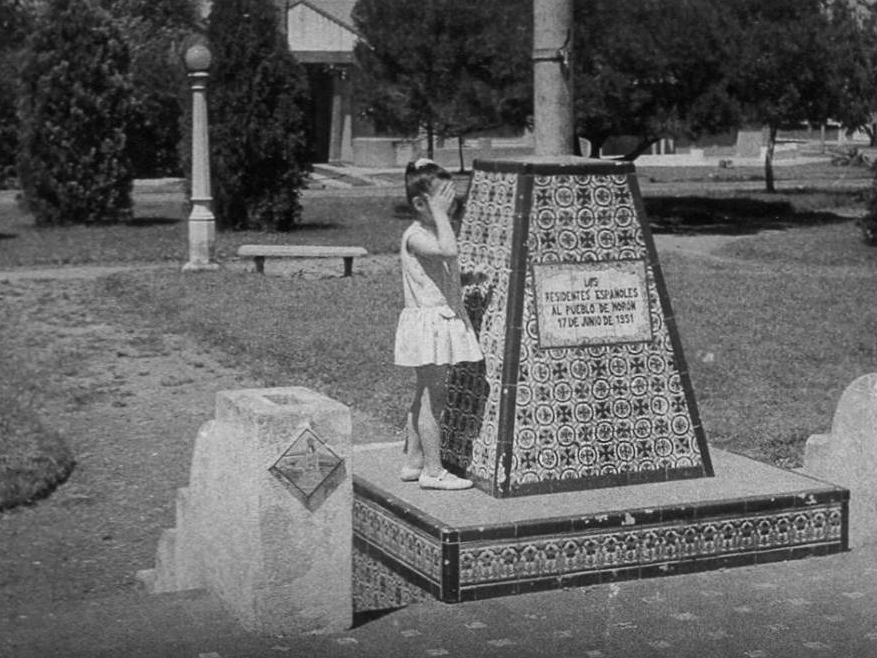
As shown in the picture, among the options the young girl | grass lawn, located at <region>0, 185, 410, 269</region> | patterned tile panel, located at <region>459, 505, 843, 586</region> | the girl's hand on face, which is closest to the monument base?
patterned tile panel, located at <region>459, 505, 843, 586</region>

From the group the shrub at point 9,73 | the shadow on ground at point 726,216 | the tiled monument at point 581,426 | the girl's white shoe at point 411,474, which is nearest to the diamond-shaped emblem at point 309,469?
the tiled monument at point 581,426

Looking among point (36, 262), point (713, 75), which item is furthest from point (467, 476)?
point (713, 75)

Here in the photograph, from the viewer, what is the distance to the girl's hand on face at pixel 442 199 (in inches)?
240

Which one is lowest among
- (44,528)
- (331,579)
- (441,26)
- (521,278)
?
(44,528)

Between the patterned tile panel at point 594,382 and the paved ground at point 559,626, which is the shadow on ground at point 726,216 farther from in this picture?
the paved ground at point 559,626

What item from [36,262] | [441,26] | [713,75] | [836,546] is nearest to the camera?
[836,546]

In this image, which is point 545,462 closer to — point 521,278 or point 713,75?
point 521,278

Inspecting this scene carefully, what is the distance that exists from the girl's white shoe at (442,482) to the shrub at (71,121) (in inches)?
769

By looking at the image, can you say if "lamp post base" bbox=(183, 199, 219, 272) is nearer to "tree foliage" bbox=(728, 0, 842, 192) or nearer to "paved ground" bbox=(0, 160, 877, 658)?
"tree foliage" bbox=(728, 0, 842, 192)

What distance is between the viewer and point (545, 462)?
631 centimetres

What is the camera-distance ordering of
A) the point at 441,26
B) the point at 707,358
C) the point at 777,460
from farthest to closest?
the point at 441,26, the point at 707,358, the point at 777,460

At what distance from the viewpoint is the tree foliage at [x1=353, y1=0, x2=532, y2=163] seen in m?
25.7

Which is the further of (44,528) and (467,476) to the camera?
(44,528)

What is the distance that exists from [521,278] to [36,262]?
47.4 ft
